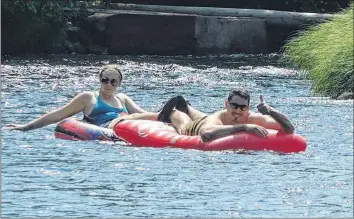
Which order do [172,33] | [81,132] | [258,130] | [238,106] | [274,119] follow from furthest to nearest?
[172,33]
[81,132]
[238,106]
[274,119]
[258,130]

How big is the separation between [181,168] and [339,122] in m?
3.97

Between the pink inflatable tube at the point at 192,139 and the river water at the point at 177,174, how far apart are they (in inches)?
4.0

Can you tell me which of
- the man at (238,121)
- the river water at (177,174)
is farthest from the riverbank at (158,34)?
the man at (238,121)

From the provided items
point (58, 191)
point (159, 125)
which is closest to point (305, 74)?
point (159, 125)

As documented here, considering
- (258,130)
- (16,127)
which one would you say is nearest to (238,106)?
(258,130)

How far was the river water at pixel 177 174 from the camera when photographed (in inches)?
458

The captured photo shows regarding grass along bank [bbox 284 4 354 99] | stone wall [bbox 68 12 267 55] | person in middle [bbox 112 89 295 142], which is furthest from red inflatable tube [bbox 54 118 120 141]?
stone wall [bbox 68 12 267 55]

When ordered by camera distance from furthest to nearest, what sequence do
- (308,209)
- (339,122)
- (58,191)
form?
(339,122)
(58,191)
(308,209)

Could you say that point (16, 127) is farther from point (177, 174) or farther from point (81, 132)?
point (177, 174)

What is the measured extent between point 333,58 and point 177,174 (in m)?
7.15

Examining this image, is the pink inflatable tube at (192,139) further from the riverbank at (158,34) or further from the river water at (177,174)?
the riverbank at (158,34)

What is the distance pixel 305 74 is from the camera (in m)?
23.9

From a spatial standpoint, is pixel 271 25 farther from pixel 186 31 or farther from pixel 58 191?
pixel 58 191

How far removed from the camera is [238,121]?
49.3ft
